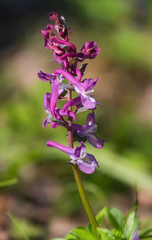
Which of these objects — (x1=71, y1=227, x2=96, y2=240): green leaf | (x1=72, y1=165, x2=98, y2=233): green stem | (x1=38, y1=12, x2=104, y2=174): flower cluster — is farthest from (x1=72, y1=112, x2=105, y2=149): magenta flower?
(x1=71, y1=227, x2=96, y2=240): green leaf

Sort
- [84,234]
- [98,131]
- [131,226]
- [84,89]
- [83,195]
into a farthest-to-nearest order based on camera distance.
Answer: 1. [98,131]
2. [131,226]
3. [84,234]
4. [83,195]
5. [84,89]

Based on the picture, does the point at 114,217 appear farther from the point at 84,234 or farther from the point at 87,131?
the point at 87,131

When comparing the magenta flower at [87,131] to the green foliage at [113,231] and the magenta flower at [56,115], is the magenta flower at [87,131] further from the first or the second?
the green foliage at [113,231]

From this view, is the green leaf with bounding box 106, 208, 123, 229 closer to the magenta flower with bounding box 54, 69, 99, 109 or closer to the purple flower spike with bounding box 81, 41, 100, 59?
the magenta flower with bounding box 54, 69, 99, 109

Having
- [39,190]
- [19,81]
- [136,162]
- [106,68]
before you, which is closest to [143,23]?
[106,68]

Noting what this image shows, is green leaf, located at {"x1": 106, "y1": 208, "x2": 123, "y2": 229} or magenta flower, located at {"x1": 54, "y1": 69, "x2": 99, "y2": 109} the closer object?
magenta flower, located at {"x1": 54, "y1": 69, "x2": 99, "y2": 109}

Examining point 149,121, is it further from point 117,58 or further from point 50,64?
point 50,64

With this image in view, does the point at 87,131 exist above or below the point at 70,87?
below

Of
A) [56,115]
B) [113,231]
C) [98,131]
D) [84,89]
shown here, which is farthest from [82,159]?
[98,131]
